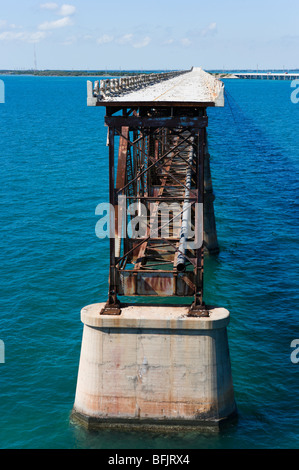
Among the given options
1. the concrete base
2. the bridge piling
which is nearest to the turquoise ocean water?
the concrete base

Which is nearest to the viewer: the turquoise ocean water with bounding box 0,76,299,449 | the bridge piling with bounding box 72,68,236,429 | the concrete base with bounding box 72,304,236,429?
the bridge piling with bounding box 72,68,236,429

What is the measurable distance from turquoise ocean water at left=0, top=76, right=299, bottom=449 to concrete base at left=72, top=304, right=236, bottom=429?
0.71 m

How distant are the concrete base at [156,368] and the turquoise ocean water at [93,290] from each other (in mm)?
705

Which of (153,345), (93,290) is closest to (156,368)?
A: (153,345)

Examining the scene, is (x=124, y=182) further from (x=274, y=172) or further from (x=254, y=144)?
(x=254, y=144)

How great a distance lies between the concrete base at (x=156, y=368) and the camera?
64.9 feet

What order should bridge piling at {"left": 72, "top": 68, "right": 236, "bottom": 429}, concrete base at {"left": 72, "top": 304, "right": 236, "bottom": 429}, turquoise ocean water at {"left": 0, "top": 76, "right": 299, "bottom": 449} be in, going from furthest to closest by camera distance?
turquoise ocean water at {"left": 0, "top": 76, "right": 299, "bottom": 449}
concrete base at {"left": 72, "top": 304, "right": 236, "bottom": 429}
bridge piling at {"left": 72, "top": 68, "right": 236, "bottom": 429}

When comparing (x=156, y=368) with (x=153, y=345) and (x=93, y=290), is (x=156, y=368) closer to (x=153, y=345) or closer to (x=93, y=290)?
(x=153, y=345)

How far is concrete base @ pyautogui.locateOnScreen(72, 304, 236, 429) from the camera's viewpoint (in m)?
19.8

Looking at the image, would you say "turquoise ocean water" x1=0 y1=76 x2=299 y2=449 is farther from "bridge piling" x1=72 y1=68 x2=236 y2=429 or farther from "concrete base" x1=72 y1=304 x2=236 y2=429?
"bridge piling" x1=72 y1=68 x2=236 y2=429

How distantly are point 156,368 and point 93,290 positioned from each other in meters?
14.1

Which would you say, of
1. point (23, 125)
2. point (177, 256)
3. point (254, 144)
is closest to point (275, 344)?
point (177, 256)

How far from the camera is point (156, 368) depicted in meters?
20.0
